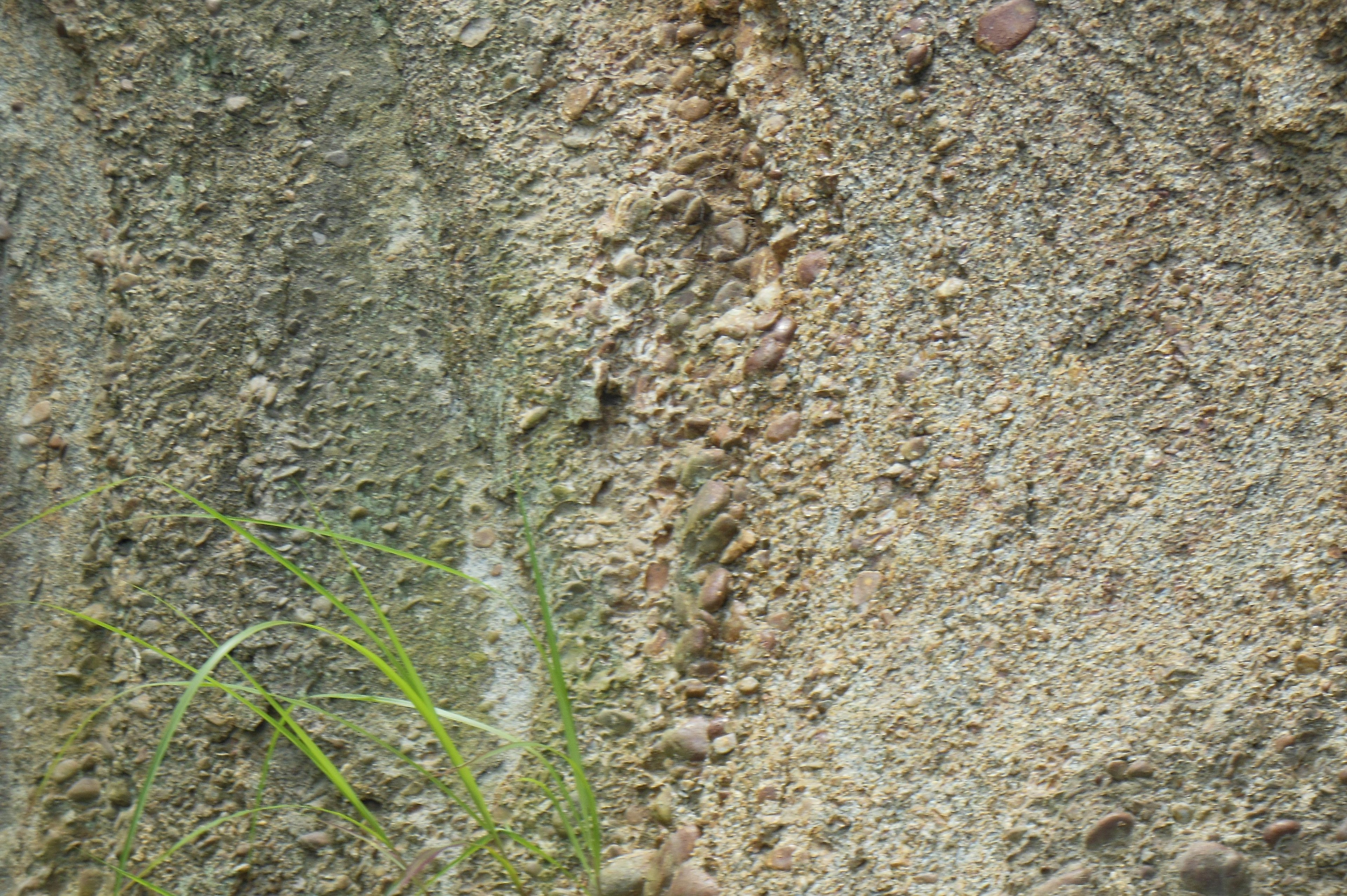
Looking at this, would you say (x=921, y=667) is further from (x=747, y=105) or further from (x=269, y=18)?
(x=269, y=18)

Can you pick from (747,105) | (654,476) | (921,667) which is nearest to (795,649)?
(921,667)

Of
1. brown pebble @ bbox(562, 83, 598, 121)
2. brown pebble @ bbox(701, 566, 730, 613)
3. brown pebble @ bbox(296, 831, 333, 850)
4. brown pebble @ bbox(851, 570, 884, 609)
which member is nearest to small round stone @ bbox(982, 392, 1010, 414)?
brown pebble @ bbox(851, 570, 884, 609)

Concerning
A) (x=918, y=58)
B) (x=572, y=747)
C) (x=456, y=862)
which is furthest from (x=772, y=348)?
(x=456, y=862)

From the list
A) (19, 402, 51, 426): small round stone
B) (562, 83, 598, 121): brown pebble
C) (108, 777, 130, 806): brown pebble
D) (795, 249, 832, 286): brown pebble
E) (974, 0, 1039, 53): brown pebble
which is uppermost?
(562, 83, 598, 121): brown pebble

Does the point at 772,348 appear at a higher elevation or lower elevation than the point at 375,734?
higher

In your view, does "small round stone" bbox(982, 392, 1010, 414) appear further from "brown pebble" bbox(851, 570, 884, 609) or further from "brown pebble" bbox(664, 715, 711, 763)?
"brown pebble" bbox(664, 715, 711, 763)

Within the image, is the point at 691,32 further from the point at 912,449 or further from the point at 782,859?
the point at 782,859

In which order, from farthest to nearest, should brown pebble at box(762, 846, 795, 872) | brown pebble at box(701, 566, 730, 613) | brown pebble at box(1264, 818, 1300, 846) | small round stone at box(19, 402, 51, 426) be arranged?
small round stone at box(19, 402, 51, 426) < brown pebble at box(701, 566, 730, 613) < brown pebble at box(762, 846, 795, 872) < brown pebble at box(1264, 818, 1300, 846)
